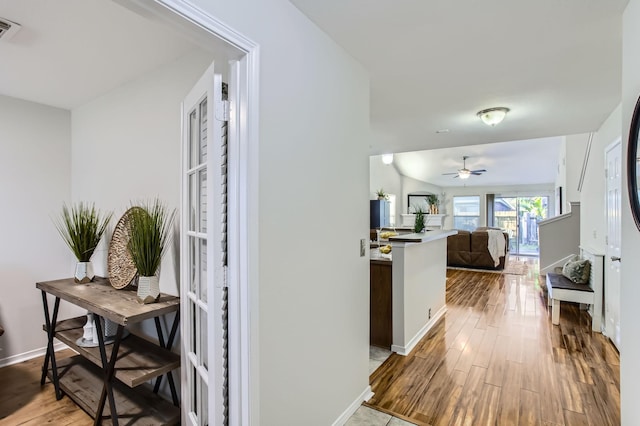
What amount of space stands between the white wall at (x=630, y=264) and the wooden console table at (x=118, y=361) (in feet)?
7.71

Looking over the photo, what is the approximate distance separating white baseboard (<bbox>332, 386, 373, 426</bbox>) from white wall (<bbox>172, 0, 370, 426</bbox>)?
4 cm

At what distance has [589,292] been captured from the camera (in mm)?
3689

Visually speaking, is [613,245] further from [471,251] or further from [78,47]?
[78,47]

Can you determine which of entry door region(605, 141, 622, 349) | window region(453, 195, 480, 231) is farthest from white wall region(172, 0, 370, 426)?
window region(453, 195, 480, 231)

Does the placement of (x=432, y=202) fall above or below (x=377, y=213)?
above

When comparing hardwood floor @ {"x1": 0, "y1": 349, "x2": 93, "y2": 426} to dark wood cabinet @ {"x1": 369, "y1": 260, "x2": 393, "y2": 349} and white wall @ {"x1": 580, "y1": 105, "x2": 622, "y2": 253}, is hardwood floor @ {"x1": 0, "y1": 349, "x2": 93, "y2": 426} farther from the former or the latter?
white wall @ {"x1": 580, "y1": 105, "x2": 622, "y2": 253}

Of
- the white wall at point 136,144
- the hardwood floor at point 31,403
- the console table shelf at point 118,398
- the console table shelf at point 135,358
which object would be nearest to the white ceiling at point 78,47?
the white wall at point 136,144

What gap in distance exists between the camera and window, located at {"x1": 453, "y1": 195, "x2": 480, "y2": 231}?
1212 cm

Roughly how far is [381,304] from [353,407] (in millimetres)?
1218

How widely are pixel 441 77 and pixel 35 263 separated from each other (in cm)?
388

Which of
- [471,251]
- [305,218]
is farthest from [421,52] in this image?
[471,251]

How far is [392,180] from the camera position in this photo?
11086 mm

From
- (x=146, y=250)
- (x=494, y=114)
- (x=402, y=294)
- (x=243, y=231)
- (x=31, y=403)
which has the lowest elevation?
(x=31, y=403)

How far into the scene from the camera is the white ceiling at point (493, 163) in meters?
7.87
